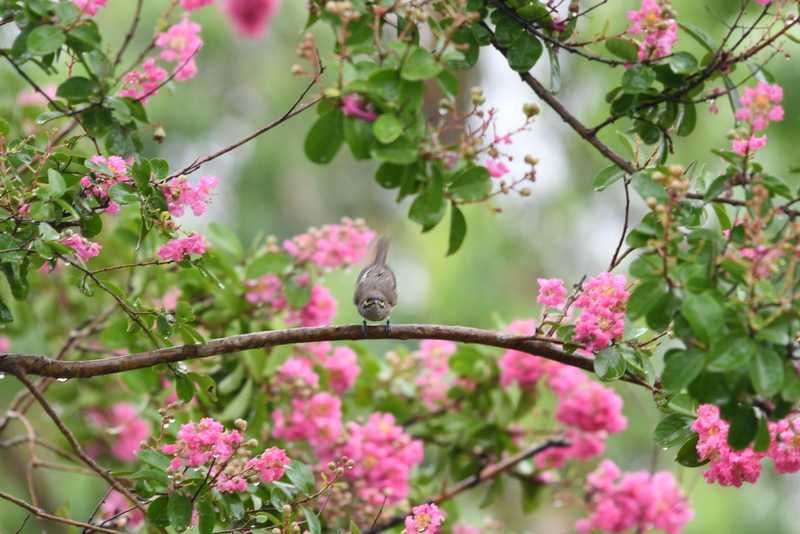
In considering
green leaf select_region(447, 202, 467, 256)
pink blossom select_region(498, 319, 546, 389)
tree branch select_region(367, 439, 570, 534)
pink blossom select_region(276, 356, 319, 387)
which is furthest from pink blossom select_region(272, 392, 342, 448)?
green leaf select_region(447, 202, 467, 256)

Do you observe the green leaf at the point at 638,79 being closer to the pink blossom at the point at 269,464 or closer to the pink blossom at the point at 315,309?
the pink blossom at the point at 269,464

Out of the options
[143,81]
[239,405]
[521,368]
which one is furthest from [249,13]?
[143,81]

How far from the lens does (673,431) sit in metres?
2.00

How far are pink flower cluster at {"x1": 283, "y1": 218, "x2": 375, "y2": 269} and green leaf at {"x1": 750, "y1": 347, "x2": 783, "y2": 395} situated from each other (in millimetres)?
1805

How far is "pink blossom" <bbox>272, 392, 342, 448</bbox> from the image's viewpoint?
296cm

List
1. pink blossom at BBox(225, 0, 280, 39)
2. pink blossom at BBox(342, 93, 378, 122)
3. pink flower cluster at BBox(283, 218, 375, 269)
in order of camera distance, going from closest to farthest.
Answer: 1. pink blossom at BBox(342, 93, 378, 122)
2. pink flower cluster at BBox(283, 218, 375, 269)
3. pink blossom at BBox(225, 0, 280, 39)

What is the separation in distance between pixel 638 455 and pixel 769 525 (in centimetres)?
88

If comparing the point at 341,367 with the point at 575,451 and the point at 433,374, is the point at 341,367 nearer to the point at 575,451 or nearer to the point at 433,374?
the point at 433,374

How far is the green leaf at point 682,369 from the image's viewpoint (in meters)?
1.52

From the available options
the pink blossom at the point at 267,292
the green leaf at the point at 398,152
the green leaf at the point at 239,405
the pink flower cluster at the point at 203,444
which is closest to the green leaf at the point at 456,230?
the green leaf at the point at 398,152

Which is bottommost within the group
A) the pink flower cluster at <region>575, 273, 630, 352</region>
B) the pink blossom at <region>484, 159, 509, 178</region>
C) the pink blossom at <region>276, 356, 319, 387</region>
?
the pink flower cluster at <region>575, 273, 630, 352</region>

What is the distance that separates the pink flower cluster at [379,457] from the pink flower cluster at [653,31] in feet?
4.67

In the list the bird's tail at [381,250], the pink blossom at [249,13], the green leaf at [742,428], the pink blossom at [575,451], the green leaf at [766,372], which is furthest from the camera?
the pink blossom at [249,13]

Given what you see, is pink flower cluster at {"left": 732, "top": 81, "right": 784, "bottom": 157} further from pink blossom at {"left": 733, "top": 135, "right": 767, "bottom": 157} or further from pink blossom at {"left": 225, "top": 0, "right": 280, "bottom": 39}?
pink blossom at {"left": 225, "top": 0, "right": 280, "bottom": 39}
